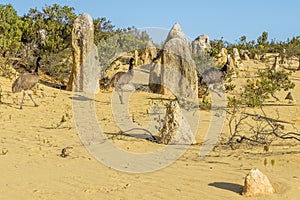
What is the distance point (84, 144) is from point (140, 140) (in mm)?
1055

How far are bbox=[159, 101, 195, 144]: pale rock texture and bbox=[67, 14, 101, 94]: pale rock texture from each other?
7616mm

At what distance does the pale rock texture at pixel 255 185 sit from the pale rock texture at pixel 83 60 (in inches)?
419

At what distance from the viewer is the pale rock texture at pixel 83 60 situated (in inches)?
575

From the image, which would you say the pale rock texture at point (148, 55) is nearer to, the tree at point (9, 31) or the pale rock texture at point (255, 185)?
the tree at point (9, 31)

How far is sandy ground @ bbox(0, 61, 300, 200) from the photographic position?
4648mm

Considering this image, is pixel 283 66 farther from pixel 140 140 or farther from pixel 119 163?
pixel 119 163

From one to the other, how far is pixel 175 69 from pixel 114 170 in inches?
347

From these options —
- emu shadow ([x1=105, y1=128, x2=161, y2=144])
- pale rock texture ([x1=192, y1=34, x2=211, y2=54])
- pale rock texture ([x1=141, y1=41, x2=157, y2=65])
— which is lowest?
emu shadow ([x1=105, y1=128, x2=161, y2=144])

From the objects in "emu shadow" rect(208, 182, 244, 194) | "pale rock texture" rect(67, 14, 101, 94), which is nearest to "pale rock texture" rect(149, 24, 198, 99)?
"pale rock texture" rect(67, 14, 101, 94)

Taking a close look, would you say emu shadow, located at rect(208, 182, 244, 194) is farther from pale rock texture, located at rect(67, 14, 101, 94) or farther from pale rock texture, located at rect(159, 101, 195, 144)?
pale rock texture, located at rect(67, 14, 101, 94)

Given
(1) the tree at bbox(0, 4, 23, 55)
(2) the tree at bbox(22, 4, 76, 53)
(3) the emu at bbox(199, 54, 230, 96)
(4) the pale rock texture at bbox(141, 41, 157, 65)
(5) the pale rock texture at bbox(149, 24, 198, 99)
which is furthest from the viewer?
(4) the pale rock texture at bbox(141, 41, 157, 65)

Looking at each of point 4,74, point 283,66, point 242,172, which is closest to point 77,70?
point 4,74

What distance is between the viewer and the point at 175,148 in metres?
6.93

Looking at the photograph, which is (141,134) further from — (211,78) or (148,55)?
(148,55)
